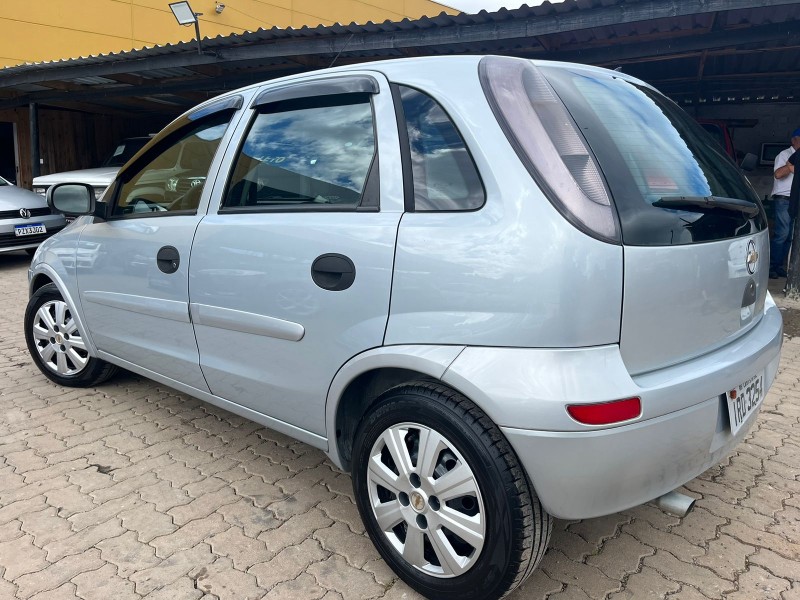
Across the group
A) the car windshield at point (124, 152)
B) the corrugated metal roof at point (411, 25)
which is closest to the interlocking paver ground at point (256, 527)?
the corrugated metal roof at point (411, 25)

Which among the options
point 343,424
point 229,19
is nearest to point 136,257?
point 343,424

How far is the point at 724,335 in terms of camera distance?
1980 millimetres

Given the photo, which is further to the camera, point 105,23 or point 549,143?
point 105,23

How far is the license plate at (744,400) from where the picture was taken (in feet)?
6.37

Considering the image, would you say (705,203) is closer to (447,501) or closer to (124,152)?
(447,501)

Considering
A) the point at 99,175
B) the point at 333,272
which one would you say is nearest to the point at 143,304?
the point at 333,272

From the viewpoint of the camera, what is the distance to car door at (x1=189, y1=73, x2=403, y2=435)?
6.69 ft

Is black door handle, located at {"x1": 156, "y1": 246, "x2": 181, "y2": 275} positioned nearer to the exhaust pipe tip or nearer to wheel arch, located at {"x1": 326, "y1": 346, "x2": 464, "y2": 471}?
wheel arch, located at {"x1": 326, "y1": 346, "x2": 464, "y2": 471}

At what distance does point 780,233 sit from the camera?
7.56 meters

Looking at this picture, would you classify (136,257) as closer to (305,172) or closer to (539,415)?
(305,172)

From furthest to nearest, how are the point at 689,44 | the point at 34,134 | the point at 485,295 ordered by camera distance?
the point at 34,134 → the point at 689,44 → the point at 485,295

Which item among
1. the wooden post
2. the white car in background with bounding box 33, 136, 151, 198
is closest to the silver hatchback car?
the white car in background with bounding box 33, 136, 151, 198

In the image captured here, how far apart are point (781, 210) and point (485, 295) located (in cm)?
734

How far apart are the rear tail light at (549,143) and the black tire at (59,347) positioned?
2.98 metres
